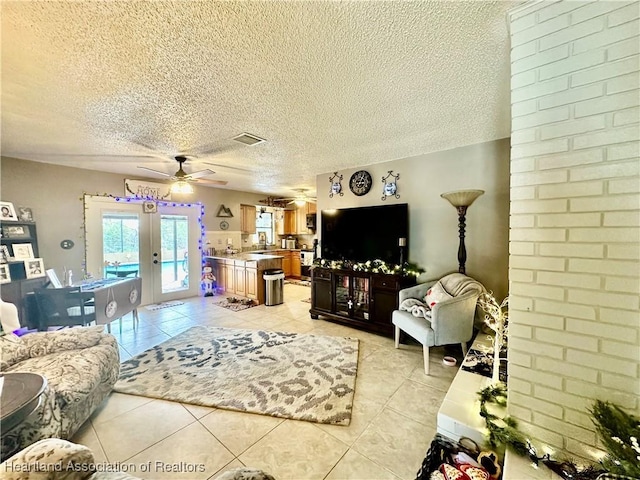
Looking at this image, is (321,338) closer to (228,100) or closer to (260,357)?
(260,357)

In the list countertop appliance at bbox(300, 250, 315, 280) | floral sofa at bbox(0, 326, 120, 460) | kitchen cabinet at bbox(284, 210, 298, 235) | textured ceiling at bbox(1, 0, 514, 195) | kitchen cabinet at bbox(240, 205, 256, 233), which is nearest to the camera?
textured ceiling at bbox(1, 0, 514, 195)

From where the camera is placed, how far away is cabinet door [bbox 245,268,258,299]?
5.17 metres

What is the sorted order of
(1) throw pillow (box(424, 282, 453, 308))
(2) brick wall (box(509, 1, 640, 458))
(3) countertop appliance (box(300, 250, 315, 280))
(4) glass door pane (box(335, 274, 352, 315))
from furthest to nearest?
(3) countertop appliance (box(300, 250, 315, 280)) < (4) glass door pane (box(335, 274, 352, 315)) < (1) throw pillow (box(424, 282, 453, 308)) < (2) brick wall (box(509, 1, 640, 458))

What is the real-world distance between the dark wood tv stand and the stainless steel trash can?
1.16 meters

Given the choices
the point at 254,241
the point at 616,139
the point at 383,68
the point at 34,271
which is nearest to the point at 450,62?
the point at 383,68

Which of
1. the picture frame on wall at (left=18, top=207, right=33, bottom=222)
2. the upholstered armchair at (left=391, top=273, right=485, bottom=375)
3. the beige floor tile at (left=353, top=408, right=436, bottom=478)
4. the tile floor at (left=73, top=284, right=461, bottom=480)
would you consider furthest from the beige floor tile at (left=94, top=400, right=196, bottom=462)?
the picture frame on wall at (left=18, top=207, right=33, bottom=222)

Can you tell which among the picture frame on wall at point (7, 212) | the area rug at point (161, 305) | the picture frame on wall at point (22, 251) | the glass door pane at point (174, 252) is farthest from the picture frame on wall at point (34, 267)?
the glass door pane at point (174, 252)

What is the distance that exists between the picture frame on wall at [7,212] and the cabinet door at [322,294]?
171 inches

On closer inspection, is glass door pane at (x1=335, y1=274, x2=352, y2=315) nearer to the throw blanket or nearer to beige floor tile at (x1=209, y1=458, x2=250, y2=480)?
the throw blanket

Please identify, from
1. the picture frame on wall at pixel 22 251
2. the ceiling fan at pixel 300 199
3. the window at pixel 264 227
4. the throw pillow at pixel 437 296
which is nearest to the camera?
the throw pillow at pixel 437 296

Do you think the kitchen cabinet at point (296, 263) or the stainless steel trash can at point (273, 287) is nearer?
the stainless steel trash can at point (273, 287)

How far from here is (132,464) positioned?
157cm

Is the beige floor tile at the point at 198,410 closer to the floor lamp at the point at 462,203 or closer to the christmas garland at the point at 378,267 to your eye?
the christmas garland at the point at 378,267

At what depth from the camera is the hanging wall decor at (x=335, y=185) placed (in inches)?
172
